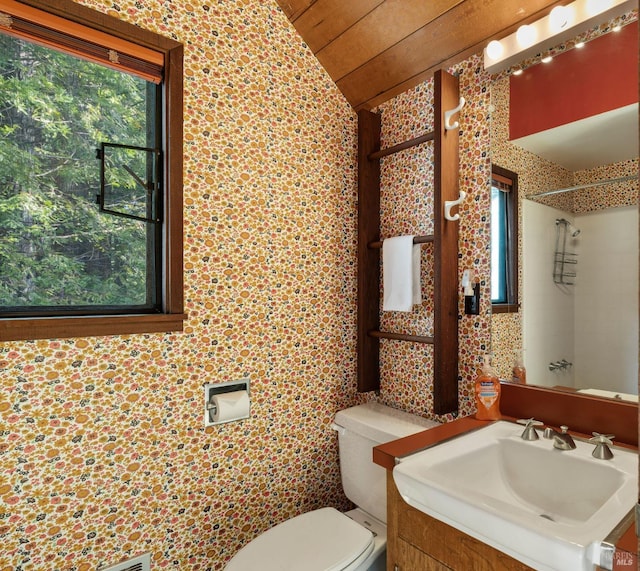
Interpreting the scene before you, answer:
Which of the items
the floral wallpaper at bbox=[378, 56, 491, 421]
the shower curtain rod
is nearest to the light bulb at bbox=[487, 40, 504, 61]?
the floral wallpaper at bbox=[378, 56, 491, 421]

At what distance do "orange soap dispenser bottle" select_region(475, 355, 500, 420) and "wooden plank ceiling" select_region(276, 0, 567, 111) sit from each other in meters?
1.19

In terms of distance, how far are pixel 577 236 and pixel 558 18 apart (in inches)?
26.2

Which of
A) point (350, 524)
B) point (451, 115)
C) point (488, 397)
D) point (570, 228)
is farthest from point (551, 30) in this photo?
point (350, 524)

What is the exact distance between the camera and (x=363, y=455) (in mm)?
1650

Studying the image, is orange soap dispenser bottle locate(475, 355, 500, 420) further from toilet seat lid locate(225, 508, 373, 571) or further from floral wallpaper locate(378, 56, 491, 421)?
toilet seat lid locate(225, 508, 373, 571)

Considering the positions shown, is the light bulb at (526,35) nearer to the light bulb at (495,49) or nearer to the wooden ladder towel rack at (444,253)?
the light bulb at (495,49)

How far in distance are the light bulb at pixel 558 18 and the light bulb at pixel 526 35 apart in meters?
0.06

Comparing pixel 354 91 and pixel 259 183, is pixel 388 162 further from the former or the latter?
pixel 259 183

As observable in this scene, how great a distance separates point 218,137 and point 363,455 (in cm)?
137

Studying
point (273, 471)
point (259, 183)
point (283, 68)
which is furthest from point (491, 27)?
point (273, 471)

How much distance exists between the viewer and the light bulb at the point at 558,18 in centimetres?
123

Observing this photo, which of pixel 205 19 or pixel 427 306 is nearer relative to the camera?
pixel 205 19

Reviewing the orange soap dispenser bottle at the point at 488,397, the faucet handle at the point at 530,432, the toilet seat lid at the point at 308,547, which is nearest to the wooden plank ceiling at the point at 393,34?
the orange soap dispenser bottle at the point at 488,397

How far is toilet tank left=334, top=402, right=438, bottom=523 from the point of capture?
5.11 ft
